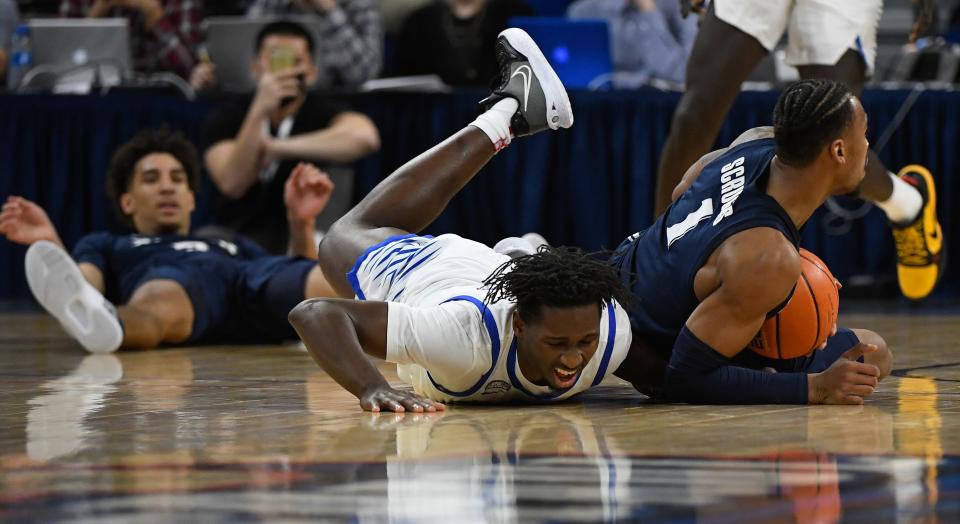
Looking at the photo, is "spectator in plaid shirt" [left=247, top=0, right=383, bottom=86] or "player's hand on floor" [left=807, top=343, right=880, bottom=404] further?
"spectator in plaid shirt" [left=247, top=0, right=383, bottom=86]

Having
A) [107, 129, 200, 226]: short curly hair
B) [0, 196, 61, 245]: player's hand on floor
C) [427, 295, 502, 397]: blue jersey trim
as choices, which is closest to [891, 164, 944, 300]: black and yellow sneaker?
[427, 295, 502, 397]: blue jersey trim

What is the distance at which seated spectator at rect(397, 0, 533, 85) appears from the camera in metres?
7.95

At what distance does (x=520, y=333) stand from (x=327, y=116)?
152 inches

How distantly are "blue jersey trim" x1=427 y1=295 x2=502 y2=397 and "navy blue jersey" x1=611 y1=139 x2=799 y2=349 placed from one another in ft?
1.41

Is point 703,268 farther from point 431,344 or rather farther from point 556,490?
point 556,490

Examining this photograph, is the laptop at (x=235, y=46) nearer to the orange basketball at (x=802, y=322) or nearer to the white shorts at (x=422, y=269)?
the white shorts at (x=422, y=269)

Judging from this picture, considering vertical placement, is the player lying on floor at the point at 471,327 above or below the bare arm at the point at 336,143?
below

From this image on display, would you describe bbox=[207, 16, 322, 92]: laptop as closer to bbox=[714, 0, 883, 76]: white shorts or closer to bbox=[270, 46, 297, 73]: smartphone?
bbox=[270, 46, 297, 73]: smartphone

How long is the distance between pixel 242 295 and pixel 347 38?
7.39 ft

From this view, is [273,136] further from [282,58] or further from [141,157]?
[141,157]

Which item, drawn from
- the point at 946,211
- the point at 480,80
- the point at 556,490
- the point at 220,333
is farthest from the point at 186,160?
the point at 556,490

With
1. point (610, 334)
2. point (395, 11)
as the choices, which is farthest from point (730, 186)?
point (395, 11)

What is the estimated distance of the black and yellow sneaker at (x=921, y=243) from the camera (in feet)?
17.9

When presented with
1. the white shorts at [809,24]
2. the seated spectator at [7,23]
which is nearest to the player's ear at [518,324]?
the white shorts at [809,24]
